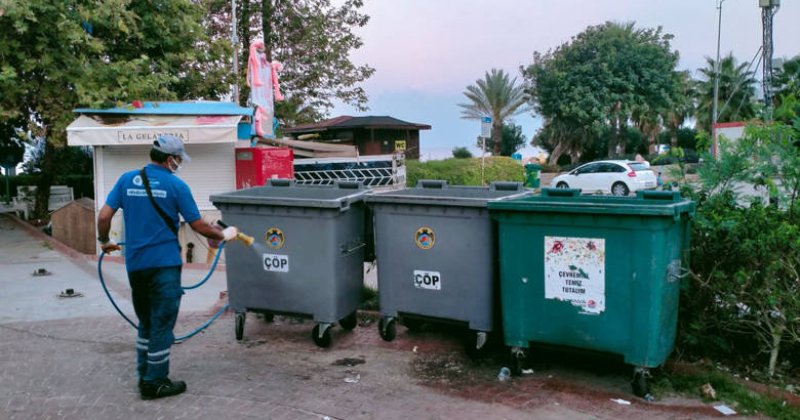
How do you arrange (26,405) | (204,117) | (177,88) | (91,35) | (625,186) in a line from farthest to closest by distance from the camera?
1. (625,186)
2. (177,88)
3. (91,35)
4. (204,117)
5. (26,405)

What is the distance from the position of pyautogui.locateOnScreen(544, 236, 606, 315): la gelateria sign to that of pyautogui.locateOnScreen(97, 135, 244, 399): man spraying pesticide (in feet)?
7.60

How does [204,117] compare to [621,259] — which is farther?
[204,117]

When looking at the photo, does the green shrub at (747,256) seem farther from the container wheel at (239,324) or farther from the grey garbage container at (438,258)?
the container wheel at (239,324)

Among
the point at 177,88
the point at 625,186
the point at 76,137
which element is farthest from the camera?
the point at 625,186

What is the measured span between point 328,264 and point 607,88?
38.4m

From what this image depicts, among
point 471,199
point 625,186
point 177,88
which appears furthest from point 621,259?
point 625,186

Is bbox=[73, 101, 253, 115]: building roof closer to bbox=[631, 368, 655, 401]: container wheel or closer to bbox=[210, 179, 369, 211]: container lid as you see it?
bbox=[210, 179, 369, 211]: container lid

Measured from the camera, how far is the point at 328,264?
5.51 metres

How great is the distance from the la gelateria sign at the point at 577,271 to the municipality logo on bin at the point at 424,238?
0.96m

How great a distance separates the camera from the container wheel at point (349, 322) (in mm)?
6146

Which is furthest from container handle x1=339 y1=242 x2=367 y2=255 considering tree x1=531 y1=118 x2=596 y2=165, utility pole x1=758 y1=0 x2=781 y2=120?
tree x1=531 y1=118 x2=596 y2=165

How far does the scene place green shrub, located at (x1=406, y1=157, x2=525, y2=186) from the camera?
2180 centimetres

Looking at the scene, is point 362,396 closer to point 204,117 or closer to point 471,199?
point 471,199

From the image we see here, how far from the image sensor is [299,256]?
18.4 ft
